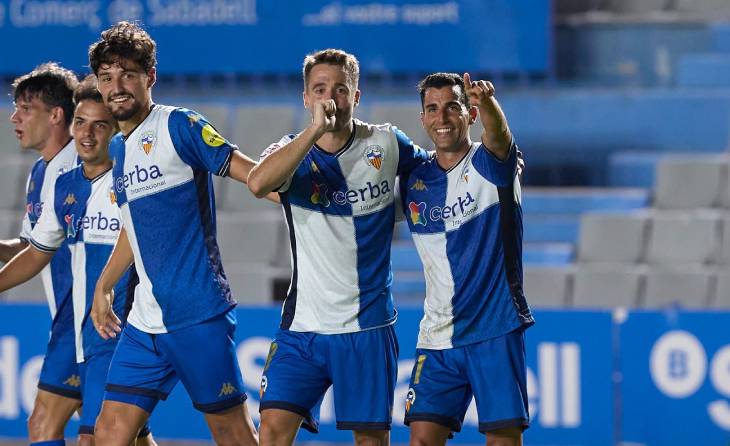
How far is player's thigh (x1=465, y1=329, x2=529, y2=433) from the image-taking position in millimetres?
5477

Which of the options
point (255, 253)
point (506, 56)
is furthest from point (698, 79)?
point (255, 253)

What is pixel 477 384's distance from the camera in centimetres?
550

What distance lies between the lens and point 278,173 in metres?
5.04

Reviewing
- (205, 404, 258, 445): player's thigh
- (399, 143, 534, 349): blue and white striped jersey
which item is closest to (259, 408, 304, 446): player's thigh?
(205, 404, 258, 445): player's thigh

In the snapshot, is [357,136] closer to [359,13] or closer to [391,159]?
[391,159]

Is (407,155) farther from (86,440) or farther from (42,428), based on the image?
(42,428)

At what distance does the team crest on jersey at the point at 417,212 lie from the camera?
18.3 ft

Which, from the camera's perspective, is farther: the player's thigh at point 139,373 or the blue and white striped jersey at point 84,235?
the blue and white striped jersey at point 84,235

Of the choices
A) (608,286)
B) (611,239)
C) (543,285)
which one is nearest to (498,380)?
(543,285)

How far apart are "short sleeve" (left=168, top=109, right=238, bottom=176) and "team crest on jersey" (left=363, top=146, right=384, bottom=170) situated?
53 cm

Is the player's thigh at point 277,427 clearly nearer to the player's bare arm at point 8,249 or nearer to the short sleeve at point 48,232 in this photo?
the short sleeve at point 48,232

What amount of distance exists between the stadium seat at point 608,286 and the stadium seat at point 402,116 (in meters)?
1.79

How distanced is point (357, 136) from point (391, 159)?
0.17 meters

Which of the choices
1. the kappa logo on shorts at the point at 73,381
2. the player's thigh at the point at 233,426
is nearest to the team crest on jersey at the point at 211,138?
the player's thigh at the point at 233,426
